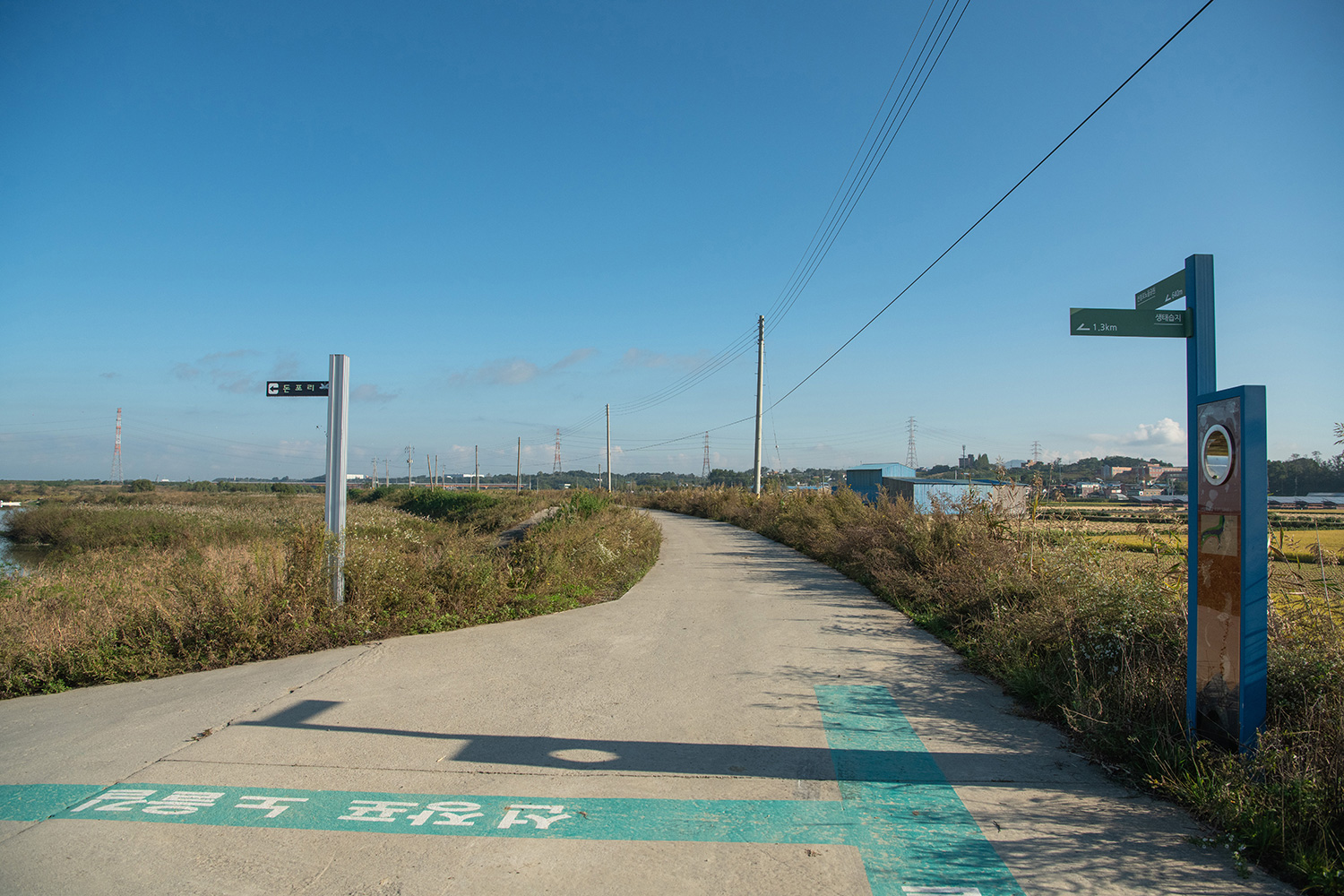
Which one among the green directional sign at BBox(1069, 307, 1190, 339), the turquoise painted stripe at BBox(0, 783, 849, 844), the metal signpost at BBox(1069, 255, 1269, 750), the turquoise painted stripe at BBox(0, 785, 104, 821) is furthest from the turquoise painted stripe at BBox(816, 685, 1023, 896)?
the turquoise painted stripe at BBox(0, 785, 104, 821)

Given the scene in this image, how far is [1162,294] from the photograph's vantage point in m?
4.50

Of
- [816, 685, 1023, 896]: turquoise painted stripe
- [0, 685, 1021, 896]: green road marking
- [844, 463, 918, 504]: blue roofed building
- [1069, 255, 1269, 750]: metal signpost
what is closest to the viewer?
[816, 685, 1023, 896]: turquoise painted stripe

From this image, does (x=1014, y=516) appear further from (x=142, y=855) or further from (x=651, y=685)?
(x=142, y=855)

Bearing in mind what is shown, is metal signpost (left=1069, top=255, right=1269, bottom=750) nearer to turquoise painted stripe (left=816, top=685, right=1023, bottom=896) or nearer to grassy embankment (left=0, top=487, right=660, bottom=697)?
turquoise painted stripe (left=816, top=685, right=1023, bottom=896)

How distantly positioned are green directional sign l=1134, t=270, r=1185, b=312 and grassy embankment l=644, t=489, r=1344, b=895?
2.21 meters

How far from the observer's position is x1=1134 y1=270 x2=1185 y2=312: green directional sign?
4352 millimetres

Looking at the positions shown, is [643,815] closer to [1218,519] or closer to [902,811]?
[902,811]

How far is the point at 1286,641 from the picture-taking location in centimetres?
418

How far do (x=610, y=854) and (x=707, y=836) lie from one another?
503mm

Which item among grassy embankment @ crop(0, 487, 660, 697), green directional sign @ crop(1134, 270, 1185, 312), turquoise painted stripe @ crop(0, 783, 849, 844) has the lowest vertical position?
turquoise painted stripe @ crop(0, 783, 849, 844)

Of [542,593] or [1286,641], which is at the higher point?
[1286,641]

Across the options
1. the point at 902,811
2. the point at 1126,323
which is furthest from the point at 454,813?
the point at 1126,323

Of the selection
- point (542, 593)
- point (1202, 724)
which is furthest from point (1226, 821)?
point (542, 593)

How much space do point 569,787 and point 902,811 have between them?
188cm
